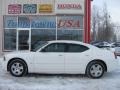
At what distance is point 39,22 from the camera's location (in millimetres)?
26469

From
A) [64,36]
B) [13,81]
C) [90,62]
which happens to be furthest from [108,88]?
[64,36]

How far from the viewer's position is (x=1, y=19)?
2661cm

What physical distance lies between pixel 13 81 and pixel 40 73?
1.75 m

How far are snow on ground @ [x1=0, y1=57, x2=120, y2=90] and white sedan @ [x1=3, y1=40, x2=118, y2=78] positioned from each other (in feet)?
1.04

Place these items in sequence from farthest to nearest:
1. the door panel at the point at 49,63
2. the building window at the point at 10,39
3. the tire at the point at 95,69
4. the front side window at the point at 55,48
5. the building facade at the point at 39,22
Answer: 1. the building window at the point at 10,39
2. the building facade at the point at 39,22
3. the front side window at the point at 55,48
4. the tire at the point at 95,69
5. the door panel at the point at 49,63

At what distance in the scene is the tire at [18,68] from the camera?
1357 cm

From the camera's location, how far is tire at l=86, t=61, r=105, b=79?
1357 cm

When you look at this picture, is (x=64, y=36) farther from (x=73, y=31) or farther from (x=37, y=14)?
(x=37, y=14)

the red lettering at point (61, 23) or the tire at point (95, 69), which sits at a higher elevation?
the red lettering at point (61, 23)

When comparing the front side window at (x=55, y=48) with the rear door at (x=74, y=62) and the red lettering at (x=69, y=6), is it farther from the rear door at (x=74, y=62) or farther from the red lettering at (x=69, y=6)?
the red lettering at (x=69, y=6)

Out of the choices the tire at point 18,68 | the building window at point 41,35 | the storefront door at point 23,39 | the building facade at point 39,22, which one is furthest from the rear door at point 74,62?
the storefront door at point 23,39

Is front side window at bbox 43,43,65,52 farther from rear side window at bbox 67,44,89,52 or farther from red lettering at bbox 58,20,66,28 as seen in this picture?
red lettering at bbox 58,20,66,28

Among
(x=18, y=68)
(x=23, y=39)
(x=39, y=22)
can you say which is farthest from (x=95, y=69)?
(x=23, y=39)

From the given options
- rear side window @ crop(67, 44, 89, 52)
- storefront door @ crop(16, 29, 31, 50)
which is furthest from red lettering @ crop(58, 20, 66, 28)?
rear side window @ crop(67, 44, 89, 52)
